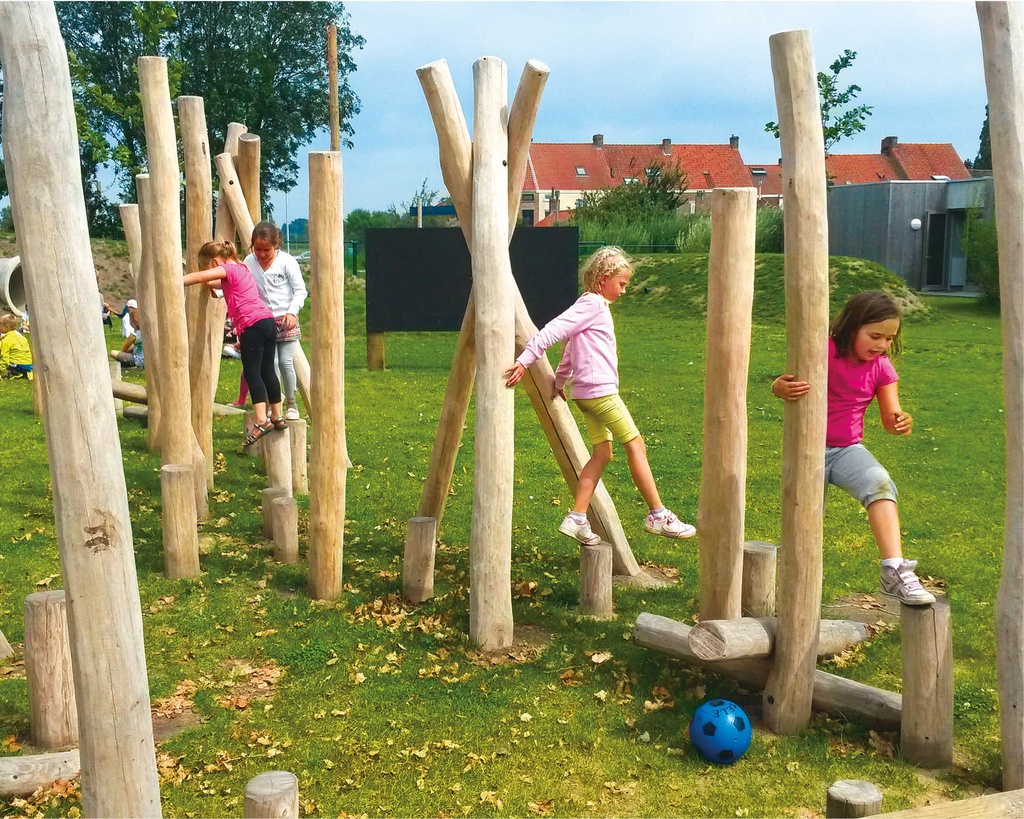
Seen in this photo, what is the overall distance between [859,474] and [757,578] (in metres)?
1.21

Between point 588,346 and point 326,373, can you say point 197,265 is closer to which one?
point 326,373

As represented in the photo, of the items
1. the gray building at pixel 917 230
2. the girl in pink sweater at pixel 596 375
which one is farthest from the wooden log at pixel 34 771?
the gray building at pixel 917 230

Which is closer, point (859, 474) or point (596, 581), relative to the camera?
point (859, 474)

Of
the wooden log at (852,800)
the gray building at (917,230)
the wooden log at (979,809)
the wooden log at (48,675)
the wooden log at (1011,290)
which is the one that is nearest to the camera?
the wooden log at (852,800)

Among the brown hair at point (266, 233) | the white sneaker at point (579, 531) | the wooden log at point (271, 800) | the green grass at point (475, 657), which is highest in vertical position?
the brown hair at point (266, 233)

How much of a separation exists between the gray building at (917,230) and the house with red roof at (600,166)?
26662 mm

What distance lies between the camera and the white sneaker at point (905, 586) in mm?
4703

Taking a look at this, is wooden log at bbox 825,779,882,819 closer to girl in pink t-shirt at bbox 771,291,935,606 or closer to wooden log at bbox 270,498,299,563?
girl in pink t-shirt at bbox 771,291,935,606

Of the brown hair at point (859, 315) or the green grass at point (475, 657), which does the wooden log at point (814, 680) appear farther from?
the brown hair at point (859, 315)

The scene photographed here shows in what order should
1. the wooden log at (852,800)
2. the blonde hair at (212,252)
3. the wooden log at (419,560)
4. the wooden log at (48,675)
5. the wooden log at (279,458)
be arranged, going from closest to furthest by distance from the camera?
the wooden log at (852,800), the wooden log at (48,675), the wooden log at (419,560), the wooden log at (279,458), the blonde hair at (212,252)

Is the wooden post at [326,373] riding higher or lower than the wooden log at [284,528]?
higher

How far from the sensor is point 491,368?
230 inches

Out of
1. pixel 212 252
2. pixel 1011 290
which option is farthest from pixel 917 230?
Answer: pixel 1011 290

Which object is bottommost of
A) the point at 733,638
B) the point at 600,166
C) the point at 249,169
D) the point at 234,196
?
the point at 733,638
